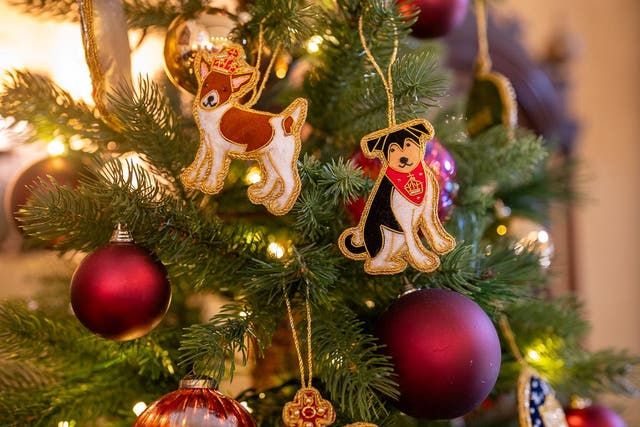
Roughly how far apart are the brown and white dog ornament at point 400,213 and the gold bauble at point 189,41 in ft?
0.58

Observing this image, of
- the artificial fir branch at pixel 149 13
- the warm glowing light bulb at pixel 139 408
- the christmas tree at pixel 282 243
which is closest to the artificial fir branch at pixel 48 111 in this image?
the christmas tree at pixel 282 243

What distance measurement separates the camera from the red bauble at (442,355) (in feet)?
1.31

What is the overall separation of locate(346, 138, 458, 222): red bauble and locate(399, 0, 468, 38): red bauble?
0.15 meters

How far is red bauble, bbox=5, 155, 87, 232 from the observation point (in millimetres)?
567

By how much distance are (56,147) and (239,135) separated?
9.3 inches

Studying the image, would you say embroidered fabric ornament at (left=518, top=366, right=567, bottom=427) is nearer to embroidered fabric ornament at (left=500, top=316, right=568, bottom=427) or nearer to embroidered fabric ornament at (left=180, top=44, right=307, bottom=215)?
embroidered fabric ornament at (left=500, top=316, right=568, bottom=427)

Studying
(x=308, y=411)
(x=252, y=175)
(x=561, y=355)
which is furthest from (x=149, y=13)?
(x=561, y=355)

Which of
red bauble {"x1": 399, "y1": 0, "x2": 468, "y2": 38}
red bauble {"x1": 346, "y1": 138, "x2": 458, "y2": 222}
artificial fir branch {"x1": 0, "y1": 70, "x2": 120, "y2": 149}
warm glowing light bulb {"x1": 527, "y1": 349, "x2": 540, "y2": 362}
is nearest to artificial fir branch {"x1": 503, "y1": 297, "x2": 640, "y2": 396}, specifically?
warm glowing light bulb {"x1": 527, "y1": 349, "x2": 540, "y2": 362}

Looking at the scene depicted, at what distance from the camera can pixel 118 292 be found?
1.39 feet

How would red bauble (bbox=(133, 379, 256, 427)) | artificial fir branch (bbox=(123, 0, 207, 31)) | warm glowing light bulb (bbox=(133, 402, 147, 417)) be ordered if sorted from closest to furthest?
red bauble (bbox=(133, 379, 256, 427)), warm glowing light bulb (bbox=(133, 402, 147, 417)), artificial fir branch (bbox=(123, 0, 207, 31))

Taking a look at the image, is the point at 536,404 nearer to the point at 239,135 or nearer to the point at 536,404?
the point at 536,404

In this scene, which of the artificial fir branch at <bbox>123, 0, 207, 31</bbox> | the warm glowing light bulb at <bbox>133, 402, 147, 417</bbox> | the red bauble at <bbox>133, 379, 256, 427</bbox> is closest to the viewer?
the red bauble at <bbox>133, 379, 256, 427</bbox>

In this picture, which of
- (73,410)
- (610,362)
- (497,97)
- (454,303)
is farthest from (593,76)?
(73,410)

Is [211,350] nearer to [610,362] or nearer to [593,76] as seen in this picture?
[610,362]
